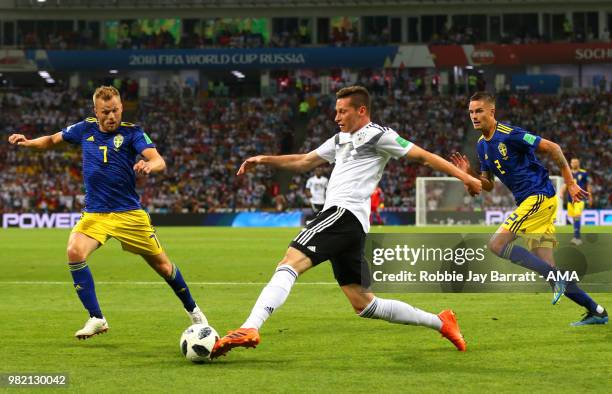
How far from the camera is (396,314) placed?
25.5 ft

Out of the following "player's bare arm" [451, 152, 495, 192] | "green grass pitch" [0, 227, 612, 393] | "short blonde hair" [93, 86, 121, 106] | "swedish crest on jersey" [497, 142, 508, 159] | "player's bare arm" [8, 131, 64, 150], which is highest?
"short blonde hair" [93, 86, 121, 106]

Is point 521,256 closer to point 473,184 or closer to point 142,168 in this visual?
point 473,184

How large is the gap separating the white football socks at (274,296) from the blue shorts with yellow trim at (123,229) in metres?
2.05

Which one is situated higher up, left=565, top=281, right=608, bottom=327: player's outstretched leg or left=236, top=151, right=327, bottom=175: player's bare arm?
left=236, top=151, right=327, bottom=175: player's bare arm

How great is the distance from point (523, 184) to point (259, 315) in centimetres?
421

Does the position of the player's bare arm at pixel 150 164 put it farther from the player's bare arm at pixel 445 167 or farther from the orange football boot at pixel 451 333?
the orange football boot at pixel 451 333

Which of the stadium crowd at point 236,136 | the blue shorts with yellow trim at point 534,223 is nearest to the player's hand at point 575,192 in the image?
the blue shorts with yellow trim at point 534,223

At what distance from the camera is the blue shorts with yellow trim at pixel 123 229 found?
28.8ft

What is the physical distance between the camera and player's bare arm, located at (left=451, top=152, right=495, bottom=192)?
862 cm

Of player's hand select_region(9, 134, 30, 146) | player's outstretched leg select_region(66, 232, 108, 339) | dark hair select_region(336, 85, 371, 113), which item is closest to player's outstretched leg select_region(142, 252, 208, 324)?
player's outstretched leg select_region(66, 232, 108, 339)

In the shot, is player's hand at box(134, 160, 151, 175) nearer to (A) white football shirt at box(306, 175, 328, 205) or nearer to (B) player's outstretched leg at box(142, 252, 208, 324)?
(B) player's outstretched leg at box(142, 252, 208, 324)

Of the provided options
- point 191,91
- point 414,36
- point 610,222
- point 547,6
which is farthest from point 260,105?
point 610,222

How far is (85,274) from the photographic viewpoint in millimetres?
8695

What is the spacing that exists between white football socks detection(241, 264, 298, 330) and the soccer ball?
0.43 meters
